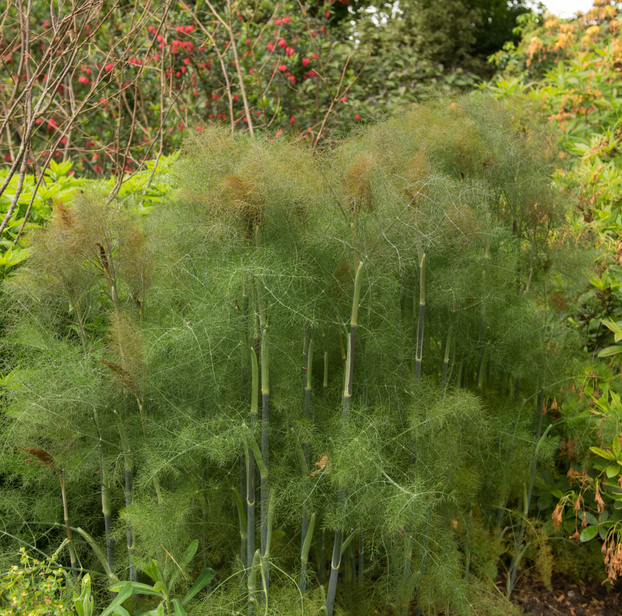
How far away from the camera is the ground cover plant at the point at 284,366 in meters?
2.23

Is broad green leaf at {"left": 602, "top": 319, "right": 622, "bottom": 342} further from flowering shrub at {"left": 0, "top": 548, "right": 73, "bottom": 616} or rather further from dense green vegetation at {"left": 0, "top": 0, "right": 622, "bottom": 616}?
flowering shrub at {"left": 0, "top": 548, "right": 73, "bottom": 616}

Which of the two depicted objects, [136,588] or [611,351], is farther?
[611,351]

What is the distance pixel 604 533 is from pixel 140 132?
563cm

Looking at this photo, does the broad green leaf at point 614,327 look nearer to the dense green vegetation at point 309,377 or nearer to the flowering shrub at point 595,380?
the flowering shrub at point 595,380

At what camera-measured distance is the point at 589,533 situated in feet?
A: 10.2

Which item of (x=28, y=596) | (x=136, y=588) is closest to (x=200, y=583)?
(x=136, y=588)

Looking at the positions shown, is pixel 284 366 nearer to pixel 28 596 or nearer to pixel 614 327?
pixel 28 596

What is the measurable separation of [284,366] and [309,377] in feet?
0.52

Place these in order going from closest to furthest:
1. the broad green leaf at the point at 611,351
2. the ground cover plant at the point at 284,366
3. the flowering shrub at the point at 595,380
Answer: the ground cover plant at the point at 284,366 → the flowering shrub at the point at 595,380 → the broad green leaf at the point at 611,351

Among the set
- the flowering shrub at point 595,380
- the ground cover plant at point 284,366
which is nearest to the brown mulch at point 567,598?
the flowering shrub at point 595,380

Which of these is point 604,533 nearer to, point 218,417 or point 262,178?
point 218,417

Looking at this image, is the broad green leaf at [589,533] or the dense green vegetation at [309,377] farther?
the broad green leaf at [589,533]

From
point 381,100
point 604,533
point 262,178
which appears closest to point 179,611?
point 262,178

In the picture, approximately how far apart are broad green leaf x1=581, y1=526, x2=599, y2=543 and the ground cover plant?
0.51m
